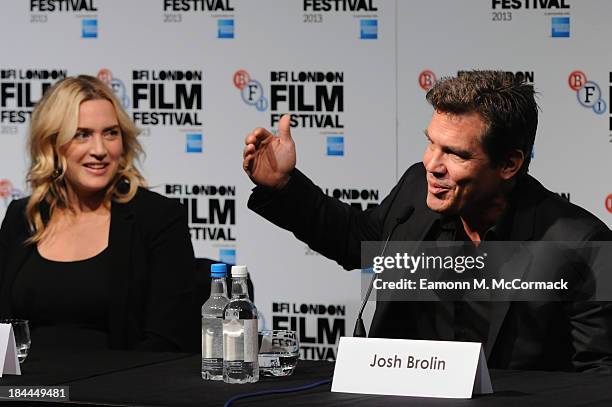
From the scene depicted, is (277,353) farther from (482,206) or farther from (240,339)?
(482,206)

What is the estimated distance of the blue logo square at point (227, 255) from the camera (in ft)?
16.1

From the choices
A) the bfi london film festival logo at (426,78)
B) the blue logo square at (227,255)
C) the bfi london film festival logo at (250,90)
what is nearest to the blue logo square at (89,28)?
the bfi london film festival logo at (250,90)

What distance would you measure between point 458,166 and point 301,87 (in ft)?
6.13

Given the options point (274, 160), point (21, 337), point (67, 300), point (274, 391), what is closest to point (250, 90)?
point (67, 300)

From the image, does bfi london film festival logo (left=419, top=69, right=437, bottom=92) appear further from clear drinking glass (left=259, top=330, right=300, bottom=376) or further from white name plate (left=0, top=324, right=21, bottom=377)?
white name plate (left=0, top=324, right=21, bottom=377)

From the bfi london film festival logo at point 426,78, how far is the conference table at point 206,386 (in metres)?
2.08

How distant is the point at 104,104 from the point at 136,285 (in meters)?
0.66

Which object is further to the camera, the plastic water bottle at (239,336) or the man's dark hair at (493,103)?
the man's dark hair at (493,103)

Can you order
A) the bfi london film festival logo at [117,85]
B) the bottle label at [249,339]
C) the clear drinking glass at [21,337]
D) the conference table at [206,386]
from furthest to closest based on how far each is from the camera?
the bfi london film festival logo at [117,85] < the clear drinking glass at [21,337] < the bottle label at [249,339] < the conference table at [206,386]

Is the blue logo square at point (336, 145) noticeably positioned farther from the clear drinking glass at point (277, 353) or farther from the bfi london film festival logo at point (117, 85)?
the clear drinking glass at point (277, 353)

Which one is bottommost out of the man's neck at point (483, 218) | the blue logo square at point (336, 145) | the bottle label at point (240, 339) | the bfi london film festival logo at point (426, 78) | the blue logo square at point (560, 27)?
the bottle label at point (240, 339)

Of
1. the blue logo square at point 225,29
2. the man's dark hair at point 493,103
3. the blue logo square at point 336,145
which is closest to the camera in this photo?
the man's dark hair at point 493,103

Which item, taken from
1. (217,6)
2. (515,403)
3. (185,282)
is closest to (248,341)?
(515,403)

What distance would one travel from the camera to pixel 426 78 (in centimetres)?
462
